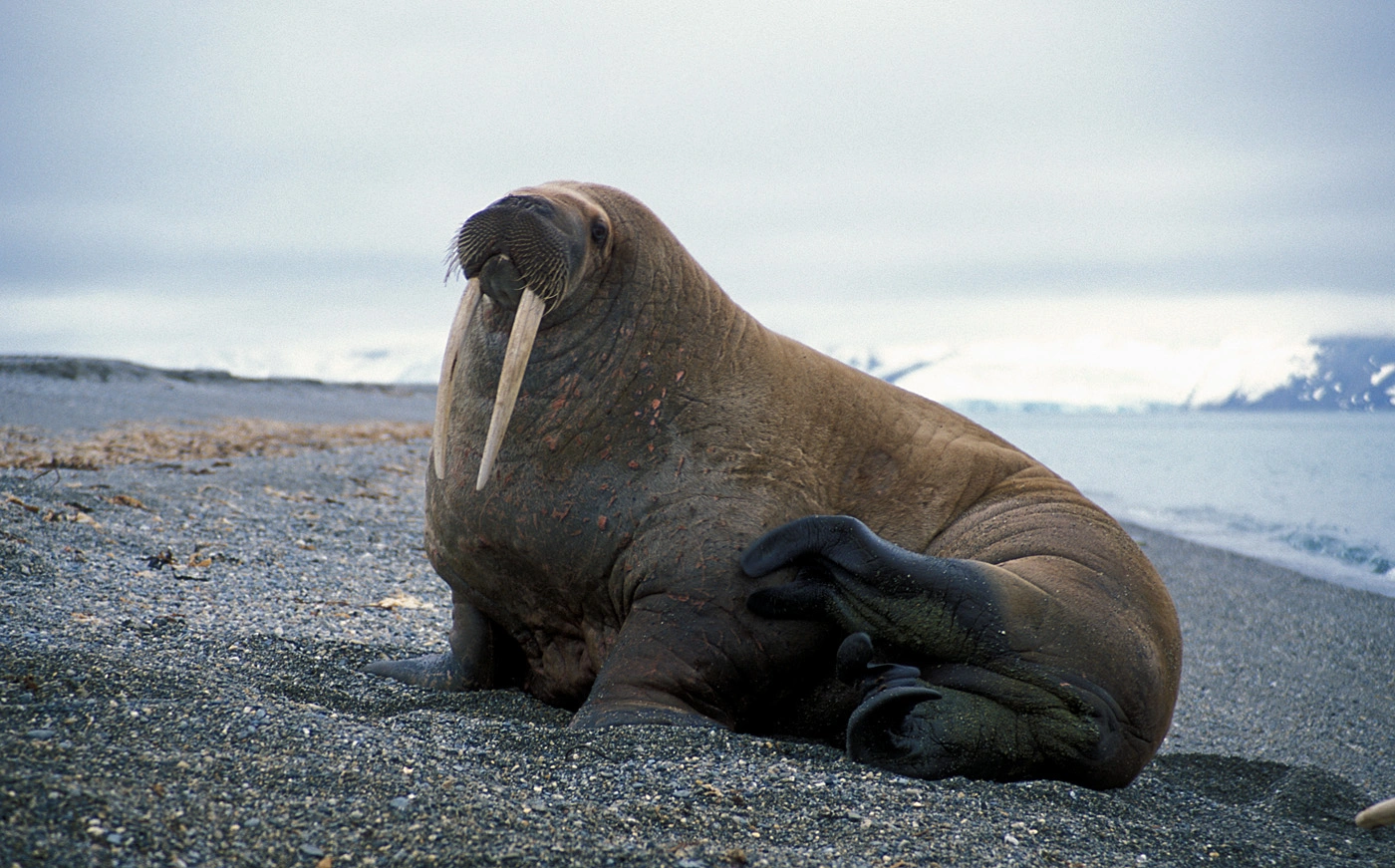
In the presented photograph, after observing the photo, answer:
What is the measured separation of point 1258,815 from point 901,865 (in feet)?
5.71

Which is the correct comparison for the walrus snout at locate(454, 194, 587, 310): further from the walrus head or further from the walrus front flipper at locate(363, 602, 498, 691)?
the walrus front flipper at locate(363, 602, 498, 691)

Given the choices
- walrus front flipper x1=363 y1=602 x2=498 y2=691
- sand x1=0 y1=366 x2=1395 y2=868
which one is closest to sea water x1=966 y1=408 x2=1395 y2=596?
sand x1=0 y1=366 x2=1395 y2=868

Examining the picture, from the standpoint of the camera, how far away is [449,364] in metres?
3.87

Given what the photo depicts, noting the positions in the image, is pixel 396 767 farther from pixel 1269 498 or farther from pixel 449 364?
pixel 1269 498

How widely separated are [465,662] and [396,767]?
4.80ft

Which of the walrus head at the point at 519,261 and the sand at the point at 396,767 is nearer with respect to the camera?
the sand at the point at 396,767

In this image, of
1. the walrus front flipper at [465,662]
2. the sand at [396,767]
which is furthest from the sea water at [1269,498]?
the walrus front flipper at [465,662]

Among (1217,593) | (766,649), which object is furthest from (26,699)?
(1217,593)

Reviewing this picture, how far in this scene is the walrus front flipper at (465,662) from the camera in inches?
164

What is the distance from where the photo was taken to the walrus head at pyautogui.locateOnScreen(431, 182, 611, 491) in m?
3.51

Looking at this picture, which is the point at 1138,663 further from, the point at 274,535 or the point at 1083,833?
the point at 274,535

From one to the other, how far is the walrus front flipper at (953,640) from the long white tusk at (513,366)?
0.89m

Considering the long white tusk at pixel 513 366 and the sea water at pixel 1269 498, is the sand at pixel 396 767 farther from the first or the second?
the sea water at pixel 1269 498

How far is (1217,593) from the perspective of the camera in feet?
36.6
